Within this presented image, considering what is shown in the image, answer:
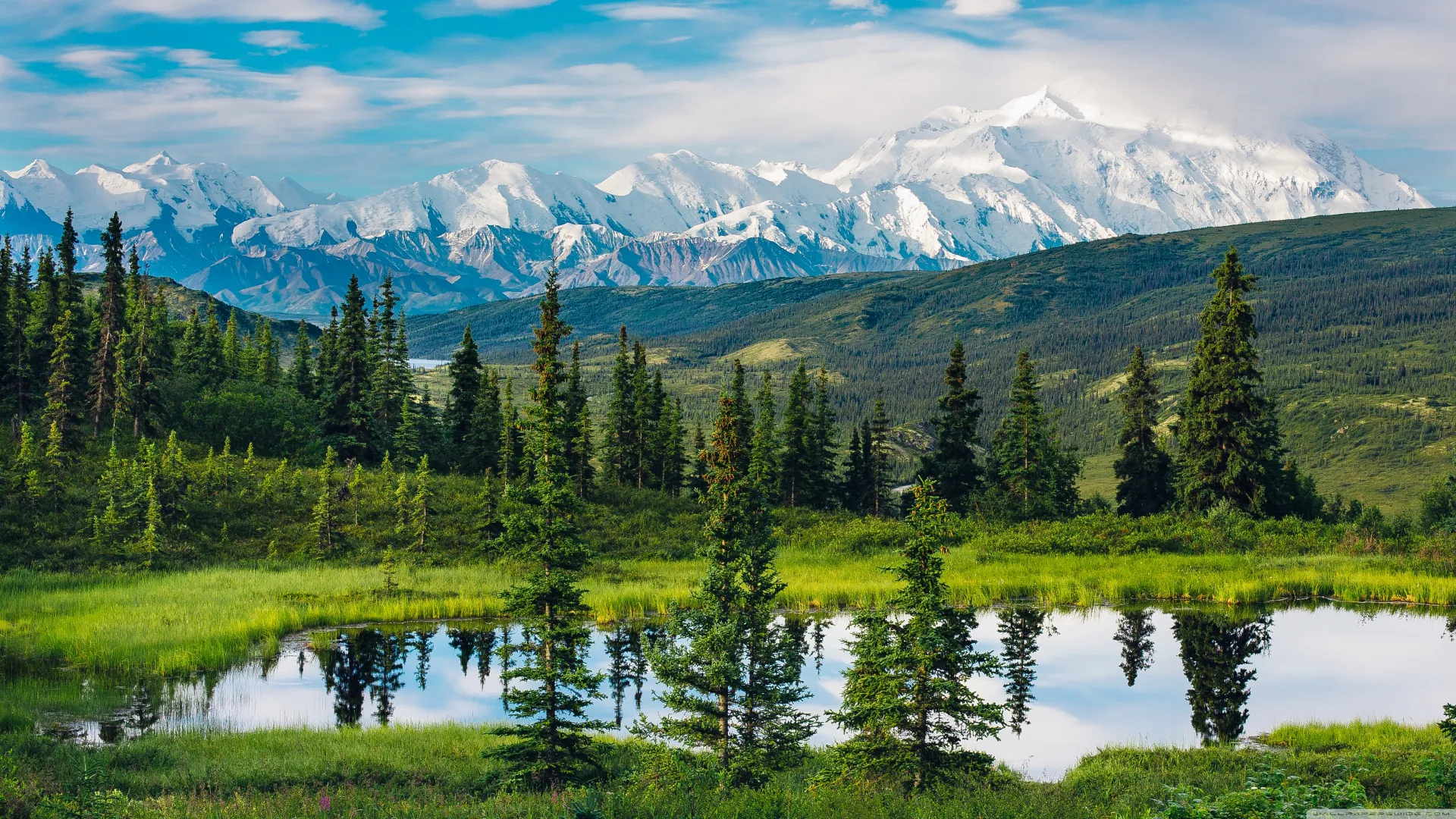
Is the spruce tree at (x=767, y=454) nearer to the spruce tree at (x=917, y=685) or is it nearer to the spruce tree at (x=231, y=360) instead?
the spruce tree at (x=231, y=360)

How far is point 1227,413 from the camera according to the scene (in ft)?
208

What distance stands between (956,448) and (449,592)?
40441 mm

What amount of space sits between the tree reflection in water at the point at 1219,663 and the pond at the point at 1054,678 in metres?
0.09

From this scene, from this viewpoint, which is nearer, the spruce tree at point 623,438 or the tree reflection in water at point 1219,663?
the tree reflection in water at point 1219,663

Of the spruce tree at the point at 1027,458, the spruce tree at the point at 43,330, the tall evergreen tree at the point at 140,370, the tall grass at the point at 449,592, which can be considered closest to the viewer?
the tall grass at the point at 449,592

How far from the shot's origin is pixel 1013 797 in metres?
19.3

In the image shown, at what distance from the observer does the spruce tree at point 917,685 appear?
21188 millimetres

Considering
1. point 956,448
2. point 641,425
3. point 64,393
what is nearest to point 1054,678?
point 956,448

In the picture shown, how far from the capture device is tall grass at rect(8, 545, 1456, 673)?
39.9m

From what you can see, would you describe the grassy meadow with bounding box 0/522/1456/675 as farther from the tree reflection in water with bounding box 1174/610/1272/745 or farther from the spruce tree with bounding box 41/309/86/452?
the spruce tree with bounding box 41/309/86/452

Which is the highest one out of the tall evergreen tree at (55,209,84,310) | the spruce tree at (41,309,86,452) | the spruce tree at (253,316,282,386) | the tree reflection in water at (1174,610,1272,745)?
the tall evergreen tree at (55,209,84,310)

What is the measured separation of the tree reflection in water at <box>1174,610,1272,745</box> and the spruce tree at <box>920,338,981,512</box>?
98.9ft

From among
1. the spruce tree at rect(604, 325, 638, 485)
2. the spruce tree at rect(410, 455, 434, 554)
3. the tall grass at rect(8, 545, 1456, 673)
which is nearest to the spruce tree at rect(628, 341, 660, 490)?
the spruce tree at rect(604, 325, 638, 485)

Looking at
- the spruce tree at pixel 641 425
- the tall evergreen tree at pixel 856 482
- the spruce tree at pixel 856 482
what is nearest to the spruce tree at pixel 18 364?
the spruce tree at pixel 641 425
